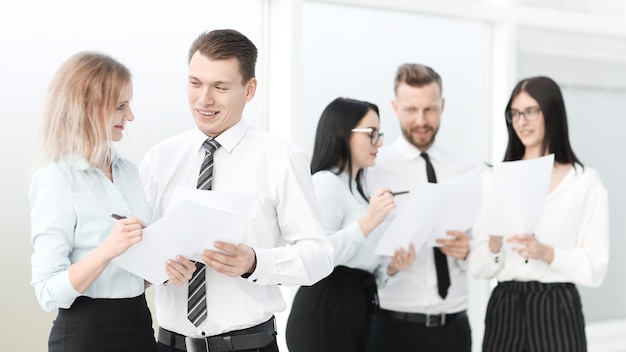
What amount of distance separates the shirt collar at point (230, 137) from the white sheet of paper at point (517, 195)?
1.18m

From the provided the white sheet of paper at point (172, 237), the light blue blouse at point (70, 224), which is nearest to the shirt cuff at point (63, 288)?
the light blue blouse at point (70, 224)

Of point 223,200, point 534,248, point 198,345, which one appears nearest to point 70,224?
point 223,200

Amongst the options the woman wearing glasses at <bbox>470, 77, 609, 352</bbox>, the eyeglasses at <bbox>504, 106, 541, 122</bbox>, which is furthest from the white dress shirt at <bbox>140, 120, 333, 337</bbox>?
the eyeglasses at <bbox>504, 106, 541, 122</bbox>

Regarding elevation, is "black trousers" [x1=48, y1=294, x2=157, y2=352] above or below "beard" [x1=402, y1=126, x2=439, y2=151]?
below

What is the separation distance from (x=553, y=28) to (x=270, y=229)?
3.34 metres

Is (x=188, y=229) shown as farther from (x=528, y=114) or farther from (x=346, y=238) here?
(x=528, y=114)

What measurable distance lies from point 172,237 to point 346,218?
121 cm

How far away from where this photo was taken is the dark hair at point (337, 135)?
310 centimetres

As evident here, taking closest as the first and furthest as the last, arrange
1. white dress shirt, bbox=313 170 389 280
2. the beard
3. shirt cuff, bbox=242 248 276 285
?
shirt cuff, bbox=242 248 276 285
white dress shirt, bbox=313 170 389 280
the beard

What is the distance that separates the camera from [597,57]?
5.27m

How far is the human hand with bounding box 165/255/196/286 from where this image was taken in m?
2.04

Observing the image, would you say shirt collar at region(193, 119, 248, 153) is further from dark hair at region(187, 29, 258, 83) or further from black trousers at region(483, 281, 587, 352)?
black trousers at region(483, 281, 587, 352)

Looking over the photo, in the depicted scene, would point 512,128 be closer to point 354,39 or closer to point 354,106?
point 354,106

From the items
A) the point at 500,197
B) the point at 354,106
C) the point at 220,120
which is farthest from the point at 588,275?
the point at 220,120
